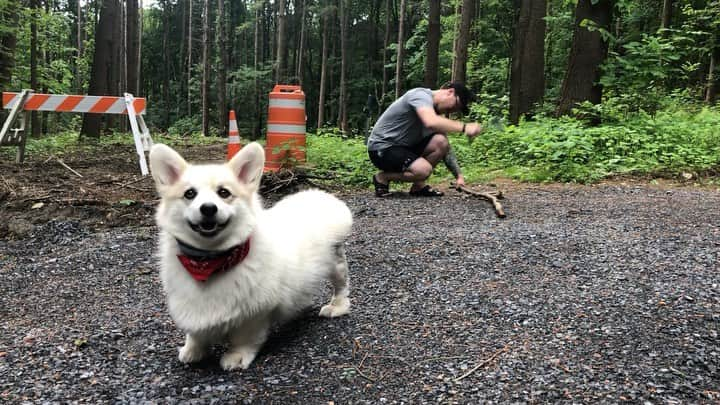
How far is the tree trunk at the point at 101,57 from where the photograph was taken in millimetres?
14125

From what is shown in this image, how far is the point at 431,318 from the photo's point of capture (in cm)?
287

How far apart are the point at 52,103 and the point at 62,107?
0.19 m

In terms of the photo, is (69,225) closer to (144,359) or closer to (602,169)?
(144,359)

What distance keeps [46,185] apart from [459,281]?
5962 mm

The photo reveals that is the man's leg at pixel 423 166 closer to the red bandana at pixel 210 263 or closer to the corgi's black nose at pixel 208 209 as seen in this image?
the red bandana at pixel 210 263

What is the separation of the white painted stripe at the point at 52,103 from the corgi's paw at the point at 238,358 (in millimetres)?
7551

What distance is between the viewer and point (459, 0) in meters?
19.5

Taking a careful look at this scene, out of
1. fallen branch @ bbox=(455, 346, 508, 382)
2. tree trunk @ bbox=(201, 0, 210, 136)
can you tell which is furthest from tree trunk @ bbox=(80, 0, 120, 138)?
fallen branch @ bbox=(455, 346, 508, 382)

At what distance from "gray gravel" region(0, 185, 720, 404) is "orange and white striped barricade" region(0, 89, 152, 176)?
418 cm

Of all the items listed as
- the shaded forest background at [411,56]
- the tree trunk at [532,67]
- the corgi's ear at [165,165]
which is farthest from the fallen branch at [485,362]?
the tree trunk at [532,67]

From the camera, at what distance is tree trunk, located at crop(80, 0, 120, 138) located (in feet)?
46.3

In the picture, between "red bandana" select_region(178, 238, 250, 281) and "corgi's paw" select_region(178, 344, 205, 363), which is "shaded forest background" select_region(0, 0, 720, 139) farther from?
"corgi's paw" select_region(178, 344, 205, 363)

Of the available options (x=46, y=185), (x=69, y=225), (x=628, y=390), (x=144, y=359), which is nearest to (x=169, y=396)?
(x=144, y=359)

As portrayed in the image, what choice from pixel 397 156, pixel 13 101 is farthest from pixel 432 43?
pixel 13 101
